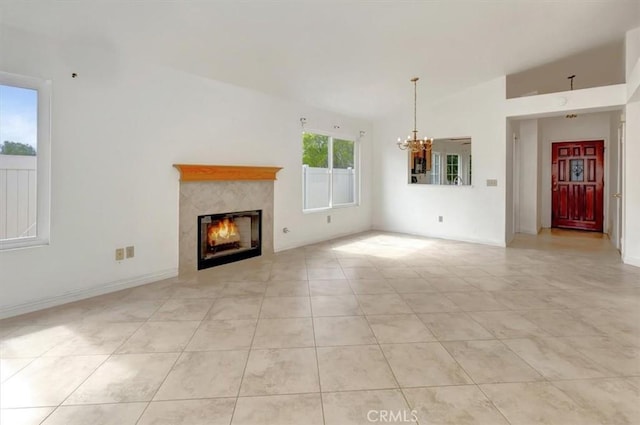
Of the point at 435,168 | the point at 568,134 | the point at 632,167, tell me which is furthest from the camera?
the point at 568,134

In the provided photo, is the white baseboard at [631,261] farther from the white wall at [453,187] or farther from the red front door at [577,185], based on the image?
the red front door at [577,185]

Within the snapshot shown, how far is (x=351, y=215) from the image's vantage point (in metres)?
7.39

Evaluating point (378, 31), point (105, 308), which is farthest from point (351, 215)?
point (105, 308)

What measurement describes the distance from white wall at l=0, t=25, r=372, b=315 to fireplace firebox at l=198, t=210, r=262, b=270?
0.45 m

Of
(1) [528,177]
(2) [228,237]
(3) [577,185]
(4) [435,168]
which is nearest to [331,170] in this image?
(4) [435,168]

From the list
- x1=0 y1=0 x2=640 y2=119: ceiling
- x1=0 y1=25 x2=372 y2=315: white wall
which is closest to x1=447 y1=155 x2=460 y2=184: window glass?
x1=0 y1=0 x2=640 y2=119: ceiling

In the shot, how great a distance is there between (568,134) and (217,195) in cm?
813

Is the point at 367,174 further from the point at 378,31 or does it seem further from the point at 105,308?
the point at 105,308

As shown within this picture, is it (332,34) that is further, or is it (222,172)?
(222,172)

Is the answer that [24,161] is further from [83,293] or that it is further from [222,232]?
[222,232]

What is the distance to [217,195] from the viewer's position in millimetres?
4668

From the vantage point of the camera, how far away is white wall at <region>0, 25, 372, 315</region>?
10.2ft

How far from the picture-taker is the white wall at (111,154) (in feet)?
10.2

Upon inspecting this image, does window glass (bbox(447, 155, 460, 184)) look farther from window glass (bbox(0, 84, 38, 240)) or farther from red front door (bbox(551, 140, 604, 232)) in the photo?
window glass (bbox(0, 84, 38, 240))
